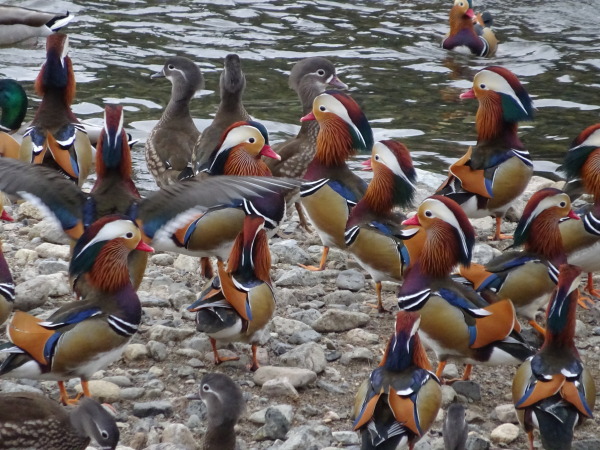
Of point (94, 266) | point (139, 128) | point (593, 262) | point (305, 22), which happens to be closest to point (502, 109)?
point (593, 262)

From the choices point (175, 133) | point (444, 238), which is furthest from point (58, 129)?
point (444, 238)

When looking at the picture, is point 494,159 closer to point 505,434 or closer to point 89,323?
point 505,434

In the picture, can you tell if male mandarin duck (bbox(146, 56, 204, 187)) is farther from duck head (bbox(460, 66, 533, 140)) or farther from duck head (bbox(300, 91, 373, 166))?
duck head (bbox(460, 66, 533, 140))

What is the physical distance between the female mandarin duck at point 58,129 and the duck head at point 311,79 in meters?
1.78

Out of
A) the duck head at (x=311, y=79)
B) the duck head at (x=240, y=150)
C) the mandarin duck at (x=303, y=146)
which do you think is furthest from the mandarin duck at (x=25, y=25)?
the duck head at (x=240, y=150)

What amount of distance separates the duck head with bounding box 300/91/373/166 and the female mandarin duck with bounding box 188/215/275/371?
5.00 ft

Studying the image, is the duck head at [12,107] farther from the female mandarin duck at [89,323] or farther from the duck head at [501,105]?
the female mandarin duck at [89,323]

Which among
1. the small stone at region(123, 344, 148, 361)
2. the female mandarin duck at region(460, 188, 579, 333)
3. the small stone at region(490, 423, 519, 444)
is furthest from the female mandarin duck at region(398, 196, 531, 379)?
the small stone at region(123, 344, 148, 361)

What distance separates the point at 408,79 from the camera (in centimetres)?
1180

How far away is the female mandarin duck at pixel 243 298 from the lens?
4891mm

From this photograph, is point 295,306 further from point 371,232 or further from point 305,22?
point 305,22

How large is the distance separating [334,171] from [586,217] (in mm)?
1564

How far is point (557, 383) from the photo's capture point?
4.36 m

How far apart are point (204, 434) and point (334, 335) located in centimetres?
129
